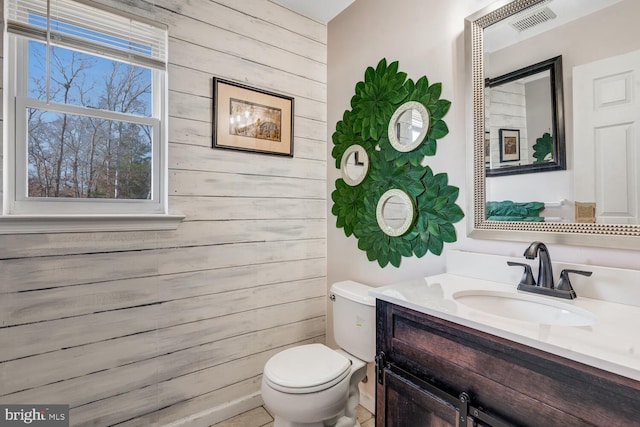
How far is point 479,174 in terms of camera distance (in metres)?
1.41

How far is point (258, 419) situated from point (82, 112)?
1.84 m

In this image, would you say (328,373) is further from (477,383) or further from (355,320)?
(477,383)

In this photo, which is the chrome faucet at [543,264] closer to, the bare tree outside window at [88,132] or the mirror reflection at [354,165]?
the mirror reflection at [354,165]

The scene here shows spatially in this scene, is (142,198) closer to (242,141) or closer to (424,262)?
(242,141)

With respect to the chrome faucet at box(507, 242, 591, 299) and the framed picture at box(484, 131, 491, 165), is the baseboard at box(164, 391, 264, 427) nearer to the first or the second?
the chrome faucet at box(507, 242, 591, 299)

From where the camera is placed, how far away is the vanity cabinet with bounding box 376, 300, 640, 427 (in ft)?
2.24

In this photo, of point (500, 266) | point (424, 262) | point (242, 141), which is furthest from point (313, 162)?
point (500, 266)

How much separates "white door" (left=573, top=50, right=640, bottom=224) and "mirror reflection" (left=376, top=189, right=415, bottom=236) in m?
0.69

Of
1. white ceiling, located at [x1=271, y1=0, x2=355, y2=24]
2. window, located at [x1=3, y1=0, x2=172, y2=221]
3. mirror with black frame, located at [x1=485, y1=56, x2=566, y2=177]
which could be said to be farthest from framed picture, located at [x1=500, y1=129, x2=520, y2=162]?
window, located at [x1=3, y1=0, x2=172, y2=221]

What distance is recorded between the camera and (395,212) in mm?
1718

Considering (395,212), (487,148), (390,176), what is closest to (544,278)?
(487,148)

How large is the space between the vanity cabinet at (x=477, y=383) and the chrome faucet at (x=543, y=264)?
16.7 inches

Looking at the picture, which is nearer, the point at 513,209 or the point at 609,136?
the point at 609,136

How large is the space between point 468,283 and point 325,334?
1.24 m
